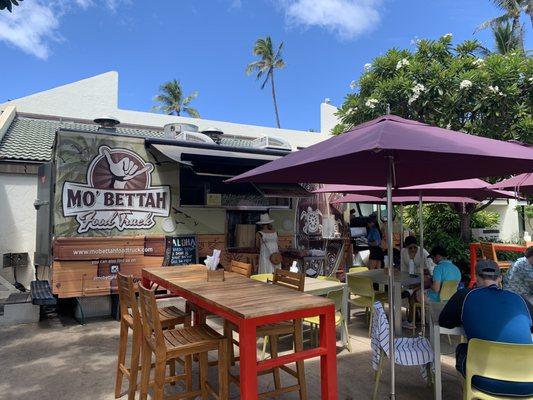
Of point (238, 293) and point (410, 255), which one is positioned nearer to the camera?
point (238, 293)

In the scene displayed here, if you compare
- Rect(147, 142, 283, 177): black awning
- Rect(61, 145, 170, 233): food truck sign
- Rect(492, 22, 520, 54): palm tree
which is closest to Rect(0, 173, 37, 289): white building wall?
Rect(61, 145, 170, 233): food truck sign

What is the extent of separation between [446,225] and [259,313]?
34.8 feet

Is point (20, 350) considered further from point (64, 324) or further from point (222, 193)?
point (222, 193)

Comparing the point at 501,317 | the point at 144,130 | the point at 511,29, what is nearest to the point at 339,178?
the point at 501,317

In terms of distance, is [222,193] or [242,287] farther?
[222,193]

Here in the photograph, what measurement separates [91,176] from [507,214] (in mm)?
17995

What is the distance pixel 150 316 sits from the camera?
119 inches

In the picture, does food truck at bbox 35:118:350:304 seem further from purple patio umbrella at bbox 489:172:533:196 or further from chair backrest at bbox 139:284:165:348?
purple patio umbrella at bbox 489:172:533:196

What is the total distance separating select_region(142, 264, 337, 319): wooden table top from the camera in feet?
9.05

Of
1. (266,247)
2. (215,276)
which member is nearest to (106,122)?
(266,247)

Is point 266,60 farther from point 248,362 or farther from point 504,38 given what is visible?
point 248,362

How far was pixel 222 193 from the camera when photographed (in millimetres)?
8086

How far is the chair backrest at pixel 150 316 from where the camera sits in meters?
2.91

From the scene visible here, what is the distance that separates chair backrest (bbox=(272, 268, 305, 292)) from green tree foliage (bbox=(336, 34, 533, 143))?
5.68 m
